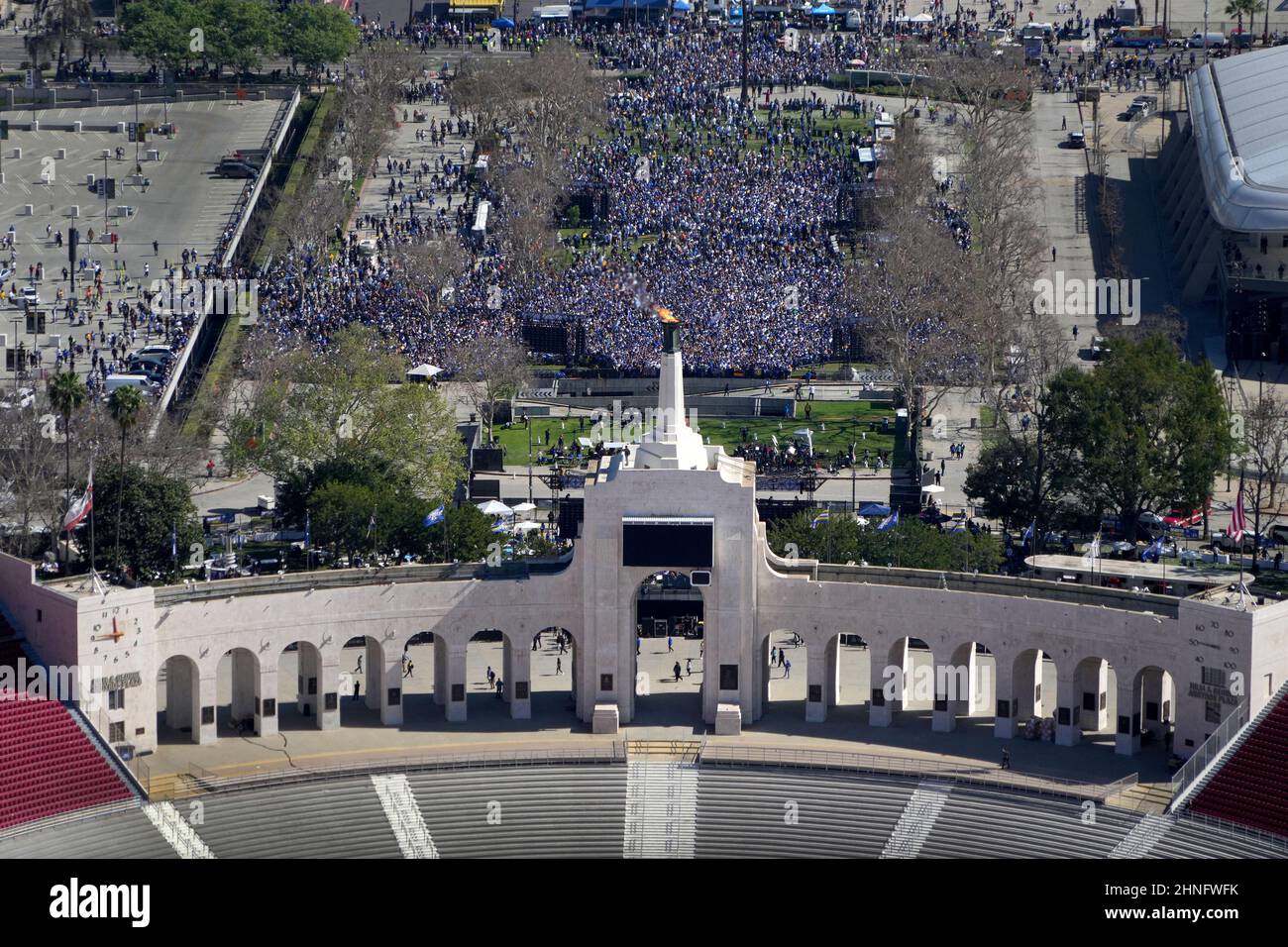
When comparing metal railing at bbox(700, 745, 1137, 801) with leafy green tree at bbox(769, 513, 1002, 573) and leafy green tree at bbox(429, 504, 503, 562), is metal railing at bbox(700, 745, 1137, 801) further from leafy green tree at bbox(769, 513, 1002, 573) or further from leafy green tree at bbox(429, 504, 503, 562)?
leafy green tree at bbox(429, 504, 503, 562)

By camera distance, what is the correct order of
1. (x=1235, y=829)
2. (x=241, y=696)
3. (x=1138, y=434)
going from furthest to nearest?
(x=1138, y=434), (x=241, y=696), (x=1235, y=829)

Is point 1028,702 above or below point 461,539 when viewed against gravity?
below

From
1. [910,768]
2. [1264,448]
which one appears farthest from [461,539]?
[1264,448]

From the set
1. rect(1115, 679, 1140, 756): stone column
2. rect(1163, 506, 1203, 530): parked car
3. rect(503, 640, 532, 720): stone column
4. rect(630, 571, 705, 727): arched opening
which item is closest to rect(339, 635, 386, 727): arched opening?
rect(503, 640, 532, 720): stone column

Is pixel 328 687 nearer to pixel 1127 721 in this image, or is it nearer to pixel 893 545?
pixel 893 545
